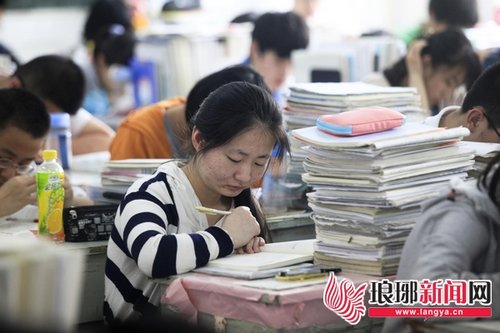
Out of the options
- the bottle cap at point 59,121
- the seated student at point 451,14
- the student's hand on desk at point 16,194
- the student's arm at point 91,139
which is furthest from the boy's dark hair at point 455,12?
the student's hand on desk at point 16,194

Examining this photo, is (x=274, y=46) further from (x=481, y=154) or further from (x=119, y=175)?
(x=481, y=154)

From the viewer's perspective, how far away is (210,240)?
250 cm

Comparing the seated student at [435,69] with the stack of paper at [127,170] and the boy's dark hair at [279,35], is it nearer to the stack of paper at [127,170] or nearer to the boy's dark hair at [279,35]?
the boy's dark hair at [279,35]

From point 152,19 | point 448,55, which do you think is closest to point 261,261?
point 448,55

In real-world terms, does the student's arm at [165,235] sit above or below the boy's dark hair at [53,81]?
above

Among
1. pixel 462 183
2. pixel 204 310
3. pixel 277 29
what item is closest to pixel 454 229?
pixel 462 183

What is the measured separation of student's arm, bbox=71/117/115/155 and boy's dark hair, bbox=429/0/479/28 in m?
2.54

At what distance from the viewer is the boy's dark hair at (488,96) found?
283cm

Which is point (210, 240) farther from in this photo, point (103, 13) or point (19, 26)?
point (19, 26)

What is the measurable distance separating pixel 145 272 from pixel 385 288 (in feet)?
1.86

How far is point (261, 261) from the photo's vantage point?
2439 millimetres

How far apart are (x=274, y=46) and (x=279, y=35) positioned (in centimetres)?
7

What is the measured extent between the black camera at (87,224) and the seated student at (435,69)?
1.97 meters

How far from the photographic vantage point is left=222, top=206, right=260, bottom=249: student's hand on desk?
2.56 metres
